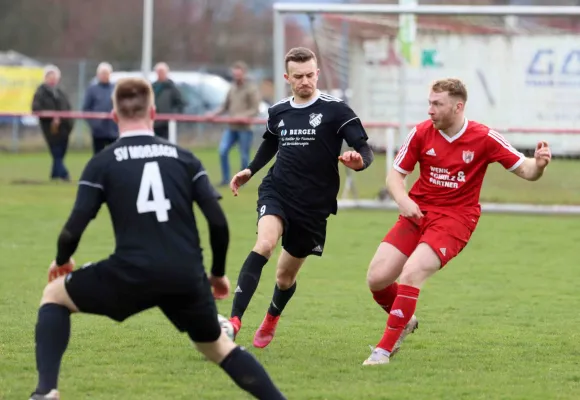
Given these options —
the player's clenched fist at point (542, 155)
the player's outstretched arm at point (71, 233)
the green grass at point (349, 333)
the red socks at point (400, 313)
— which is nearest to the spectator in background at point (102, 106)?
the green grass at point (349, 333)

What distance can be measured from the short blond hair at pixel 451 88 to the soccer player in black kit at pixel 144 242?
84.6 inches

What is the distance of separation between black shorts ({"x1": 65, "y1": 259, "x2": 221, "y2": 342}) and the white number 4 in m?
0.25

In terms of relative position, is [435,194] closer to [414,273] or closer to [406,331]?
[414,273]

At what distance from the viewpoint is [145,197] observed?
494 centimetres

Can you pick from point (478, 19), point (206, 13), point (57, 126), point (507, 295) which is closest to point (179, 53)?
point (206, 13)

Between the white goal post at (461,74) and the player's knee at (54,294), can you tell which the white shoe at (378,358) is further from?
the white goal post at (461,74)

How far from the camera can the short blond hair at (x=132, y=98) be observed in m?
5.01

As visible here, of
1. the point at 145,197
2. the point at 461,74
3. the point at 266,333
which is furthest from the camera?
the point at 461,74

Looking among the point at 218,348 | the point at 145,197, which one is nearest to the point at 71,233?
the point at 145,197

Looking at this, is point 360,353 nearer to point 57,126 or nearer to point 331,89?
point 331,89

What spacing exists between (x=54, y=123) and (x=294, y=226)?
12696 mm

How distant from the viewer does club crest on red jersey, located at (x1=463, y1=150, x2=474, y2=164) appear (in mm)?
6828

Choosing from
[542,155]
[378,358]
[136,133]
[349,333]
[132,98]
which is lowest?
[349,333]

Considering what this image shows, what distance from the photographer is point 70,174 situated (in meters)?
21.0
